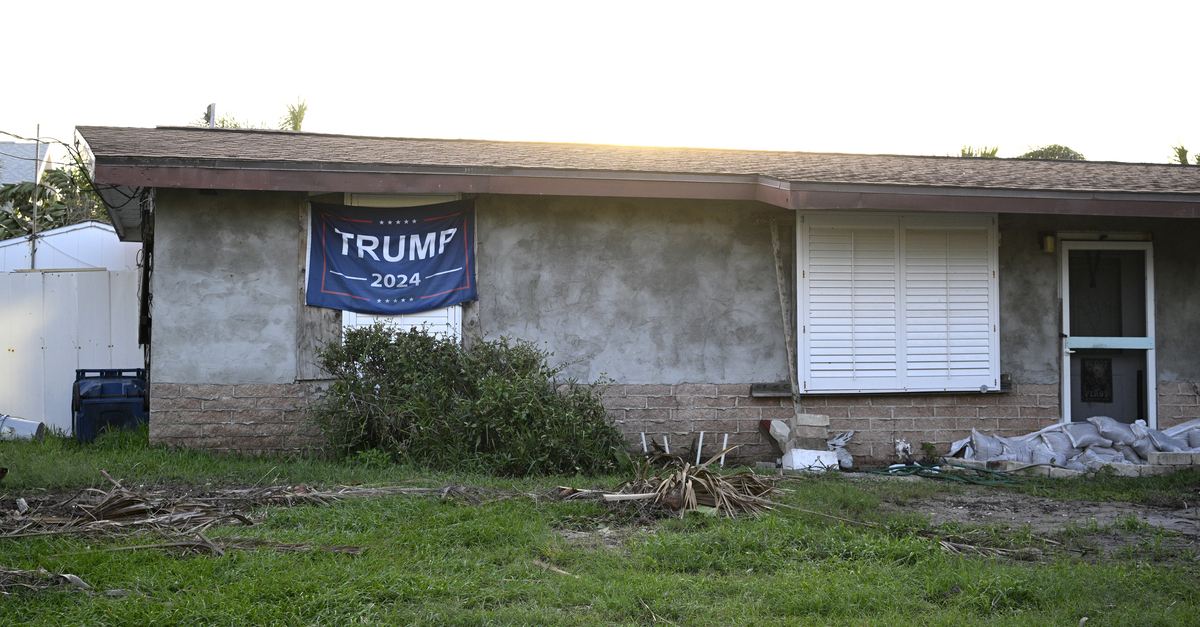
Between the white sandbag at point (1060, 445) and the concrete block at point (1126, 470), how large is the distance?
1.61 feet

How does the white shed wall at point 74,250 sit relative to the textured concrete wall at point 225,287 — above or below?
above

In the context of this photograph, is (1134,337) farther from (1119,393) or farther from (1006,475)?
(1006,475)

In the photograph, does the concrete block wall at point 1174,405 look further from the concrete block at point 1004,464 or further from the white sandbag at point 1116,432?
the concrete block at point 1004,464

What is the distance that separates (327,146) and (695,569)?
6786 millimetres

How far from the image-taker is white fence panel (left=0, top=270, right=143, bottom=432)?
9.68 meters

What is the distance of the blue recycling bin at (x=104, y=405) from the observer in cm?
838

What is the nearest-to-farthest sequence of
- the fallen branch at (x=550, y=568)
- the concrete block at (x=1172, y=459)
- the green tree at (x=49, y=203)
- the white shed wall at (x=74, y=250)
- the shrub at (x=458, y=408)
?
the fallen branch at (x=550, y=568)
the shrub at (x=458, y=408)
the concrete block at (x=1172, y=459)
the white shed wall at (x=74, y=250)
the green tree at (x=49, y=203)

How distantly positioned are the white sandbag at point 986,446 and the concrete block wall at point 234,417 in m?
6.24

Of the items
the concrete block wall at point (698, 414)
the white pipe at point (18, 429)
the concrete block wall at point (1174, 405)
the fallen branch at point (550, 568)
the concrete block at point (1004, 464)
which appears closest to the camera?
the fallen branch at point (550, 568)

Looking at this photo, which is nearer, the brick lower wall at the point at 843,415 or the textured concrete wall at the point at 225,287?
the textured concrete wall at the point at 225,287

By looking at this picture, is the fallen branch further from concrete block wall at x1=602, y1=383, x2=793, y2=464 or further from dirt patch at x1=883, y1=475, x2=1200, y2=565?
concrete block wall at x1=602, y1=383, x2=793, y2=464

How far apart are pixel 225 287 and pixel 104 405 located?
5.86 feet

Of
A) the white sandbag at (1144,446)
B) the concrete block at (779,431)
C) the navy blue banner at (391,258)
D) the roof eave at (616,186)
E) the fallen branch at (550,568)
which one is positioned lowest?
the fallen branch at (550,568)

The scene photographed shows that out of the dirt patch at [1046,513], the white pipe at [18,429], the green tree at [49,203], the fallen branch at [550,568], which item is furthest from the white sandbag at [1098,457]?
the green tree at [49,203]
